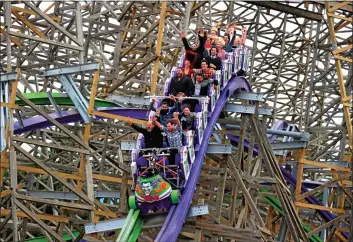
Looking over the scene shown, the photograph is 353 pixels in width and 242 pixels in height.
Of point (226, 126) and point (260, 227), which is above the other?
point (226, 126)

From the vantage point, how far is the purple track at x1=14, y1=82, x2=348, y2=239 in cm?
1039

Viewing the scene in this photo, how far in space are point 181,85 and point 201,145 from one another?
1481mm

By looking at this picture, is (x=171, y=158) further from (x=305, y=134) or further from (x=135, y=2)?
(x=135, y=2)

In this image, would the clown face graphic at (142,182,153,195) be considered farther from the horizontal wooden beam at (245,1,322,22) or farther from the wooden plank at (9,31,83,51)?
A: the horizontal wooden beam at (245,1,322,22)

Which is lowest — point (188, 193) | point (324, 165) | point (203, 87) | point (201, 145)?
point (324, 165)

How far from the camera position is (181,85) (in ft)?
43.9

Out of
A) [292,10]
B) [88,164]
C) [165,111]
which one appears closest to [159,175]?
[165,111]

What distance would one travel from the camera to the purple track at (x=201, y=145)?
10.4 m

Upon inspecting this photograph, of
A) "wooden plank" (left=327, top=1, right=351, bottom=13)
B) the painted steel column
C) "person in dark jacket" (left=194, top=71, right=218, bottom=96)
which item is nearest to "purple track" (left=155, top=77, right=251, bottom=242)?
"person in dark jacket" (left=194, top=71, right=218, bottom=96)

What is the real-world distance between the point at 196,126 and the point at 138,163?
1202 millimetres

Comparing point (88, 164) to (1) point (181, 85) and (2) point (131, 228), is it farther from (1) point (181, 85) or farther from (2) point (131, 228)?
(2) point (131, 228)

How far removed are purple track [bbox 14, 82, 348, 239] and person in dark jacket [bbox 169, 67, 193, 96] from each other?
46 cm

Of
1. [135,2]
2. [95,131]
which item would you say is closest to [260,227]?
[135,2]

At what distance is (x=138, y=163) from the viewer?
11250mm
